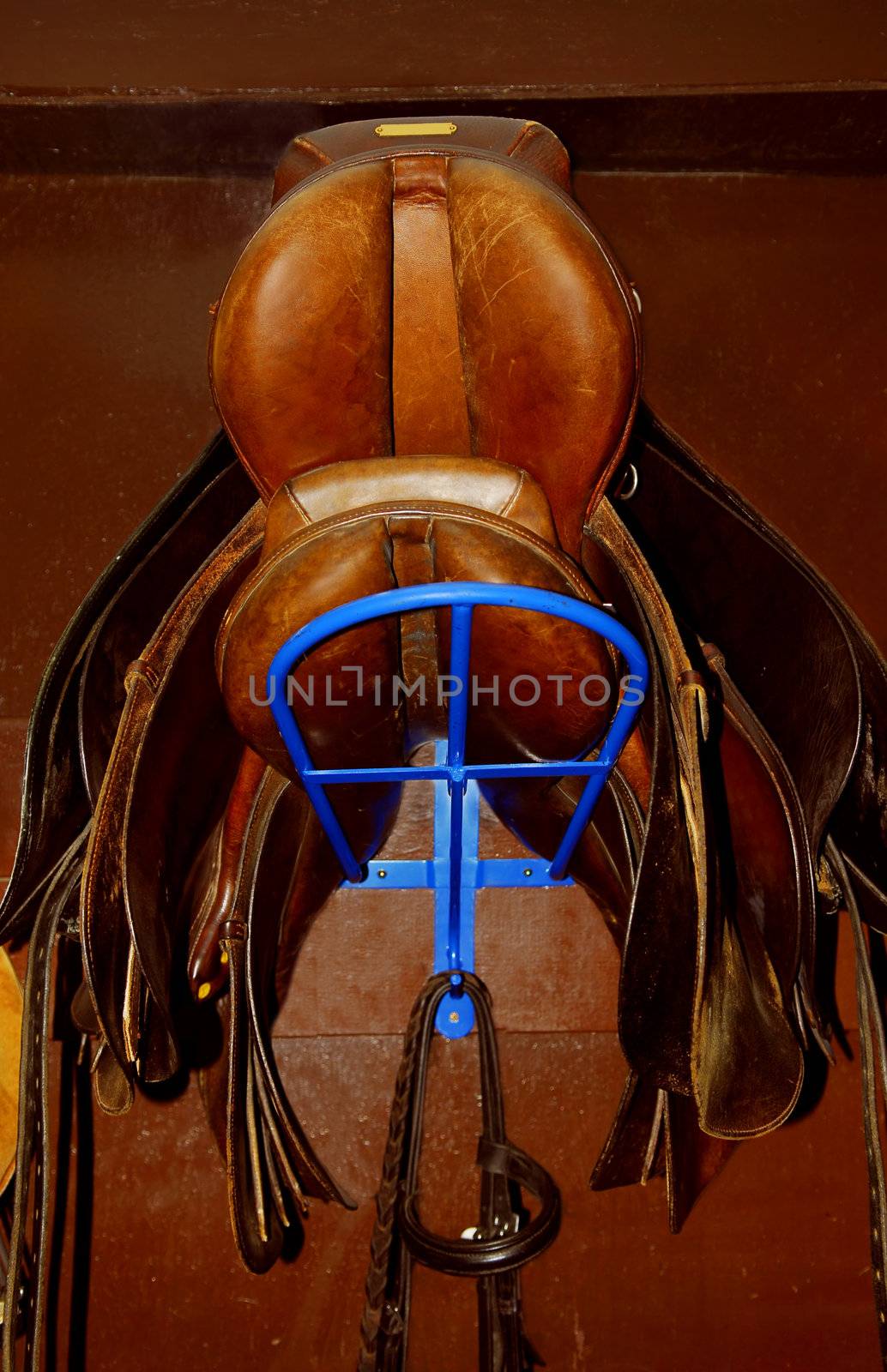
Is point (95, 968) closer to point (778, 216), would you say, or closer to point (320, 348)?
point (320, 348)

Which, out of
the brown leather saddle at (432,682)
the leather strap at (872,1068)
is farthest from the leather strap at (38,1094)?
the leather strap at (872,1068)

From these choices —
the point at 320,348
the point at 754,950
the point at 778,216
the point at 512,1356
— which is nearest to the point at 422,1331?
the point at 512,1356

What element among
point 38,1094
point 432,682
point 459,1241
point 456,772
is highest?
point 432,682

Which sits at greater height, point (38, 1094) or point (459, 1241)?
point (38, 1094)

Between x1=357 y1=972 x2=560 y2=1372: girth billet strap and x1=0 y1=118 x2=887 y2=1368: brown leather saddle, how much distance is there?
87mm

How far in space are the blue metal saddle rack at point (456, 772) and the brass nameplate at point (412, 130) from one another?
538 mm

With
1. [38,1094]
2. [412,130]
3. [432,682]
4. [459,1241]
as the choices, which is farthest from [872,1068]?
[412,130]

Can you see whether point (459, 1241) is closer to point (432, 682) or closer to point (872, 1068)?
point (872, 1068)

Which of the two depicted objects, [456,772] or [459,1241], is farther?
[459,1241]

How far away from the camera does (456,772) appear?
0.80 m

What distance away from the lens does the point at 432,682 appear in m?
0.88

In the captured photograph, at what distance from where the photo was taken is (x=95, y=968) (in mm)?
705

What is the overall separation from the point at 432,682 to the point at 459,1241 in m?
0.59

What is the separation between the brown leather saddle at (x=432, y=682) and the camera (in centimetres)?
72
